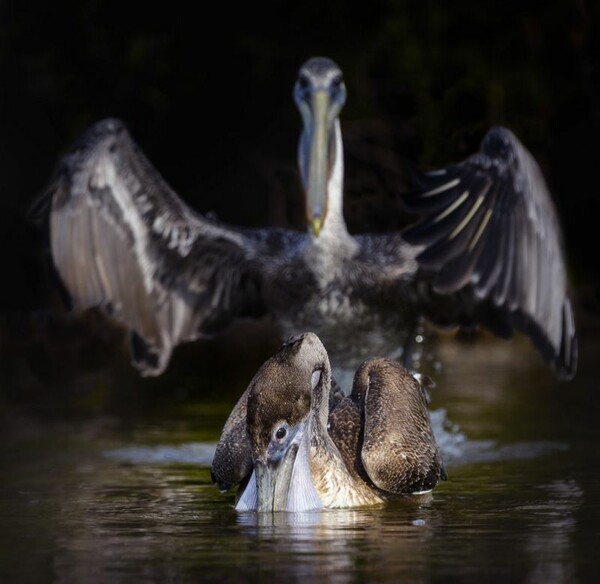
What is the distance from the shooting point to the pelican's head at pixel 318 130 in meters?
9.95

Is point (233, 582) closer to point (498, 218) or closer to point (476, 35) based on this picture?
point (498, 218)

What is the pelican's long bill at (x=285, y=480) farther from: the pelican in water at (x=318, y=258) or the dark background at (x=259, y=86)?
the dark background at (x=259, y=86)

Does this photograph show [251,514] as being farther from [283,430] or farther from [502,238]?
[502,238]

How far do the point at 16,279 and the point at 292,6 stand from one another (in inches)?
164

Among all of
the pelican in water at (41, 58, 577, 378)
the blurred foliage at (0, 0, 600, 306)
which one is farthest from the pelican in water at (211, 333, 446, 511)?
the blurred foliage at (0, 0, 600, 306)

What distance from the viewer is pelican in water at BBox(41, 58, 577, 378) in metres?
9.52

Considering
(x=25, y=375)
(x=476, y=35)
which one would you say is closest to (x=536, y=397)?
(x=25, y=375)

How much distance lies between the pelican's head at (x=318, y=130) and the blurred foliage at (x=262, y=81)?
639 centimetres

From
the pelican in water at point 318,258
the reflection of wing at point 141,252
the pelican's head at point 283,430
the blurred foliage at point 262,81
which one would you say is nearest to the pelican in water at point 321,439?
the pelican's head at point 283,430

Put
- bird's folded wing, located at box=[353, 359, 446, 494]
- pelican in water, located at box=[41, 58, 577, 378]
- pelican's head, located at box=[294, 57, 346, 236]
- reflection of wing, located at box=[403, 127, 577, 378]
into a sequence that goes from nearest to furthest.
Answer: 1. bird's folded wing, located at box=[353, 359, 446, 494]
2. reflection of wing, located at box=[403, 127, 577, 378]
3. pelican in water, located at box=[41, 58, 577, 378]
4. pelican's head, located at box=[294, 57, 346, 236]

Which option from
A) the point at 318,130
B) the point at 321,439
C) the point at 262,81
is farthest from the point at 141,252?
the point at 262,81

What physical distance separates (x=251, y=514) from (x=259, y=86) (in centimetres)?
1152

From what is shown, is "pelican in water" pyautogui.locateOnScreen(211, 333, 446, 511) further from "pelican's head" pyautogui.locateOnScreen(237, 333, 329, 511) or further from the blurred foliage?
the blurred foliage

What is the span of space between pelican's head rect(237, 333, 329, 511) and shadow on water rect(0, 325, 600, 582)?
3.3 inches
